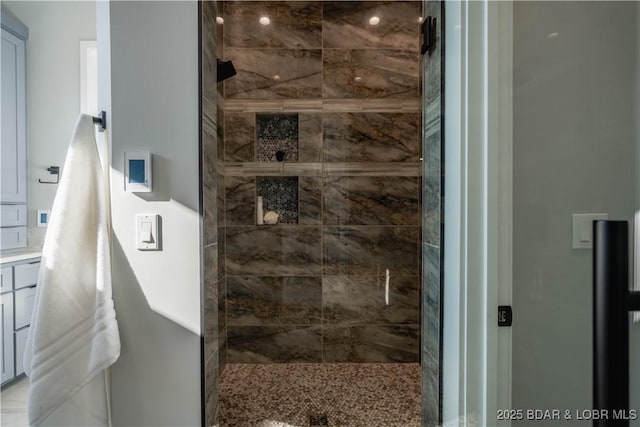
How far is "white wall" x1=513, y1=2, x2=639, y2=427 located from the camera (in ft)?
3.44

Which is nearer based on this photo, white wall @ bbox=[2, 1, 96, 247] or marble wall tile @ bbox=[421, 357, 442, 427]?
marble wall tile @ bbox=[421, 357, 442, 427]

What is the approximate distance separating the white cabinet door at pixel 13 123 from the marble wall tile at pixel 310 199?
7.10 feet

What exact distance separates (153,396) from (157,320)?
0.26 m

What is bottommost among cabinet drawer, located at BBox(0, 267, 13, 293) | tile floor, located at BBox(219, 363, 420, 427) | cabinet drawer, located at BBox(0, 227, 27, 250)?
tile floor, located at BBox(219, 363, 420, 427)

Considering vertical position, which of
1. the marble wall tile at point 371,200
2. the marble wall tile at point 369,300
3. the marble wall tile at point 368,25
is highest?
the marble wall tile at point 368,25

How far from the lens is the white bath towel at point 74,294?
3.37ft

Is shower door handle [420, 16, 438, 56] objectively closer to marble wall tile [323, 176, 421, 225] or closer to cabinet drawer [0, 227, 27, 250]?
marble wall tile [323, 176, 421, 225]

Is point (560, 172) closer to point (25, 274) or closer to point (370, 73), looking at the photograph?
point (370, 73)

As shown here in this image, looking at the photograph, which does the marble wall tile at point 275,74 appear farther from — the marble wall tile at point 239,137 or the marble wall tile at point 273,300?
the marble wall tile at point 273,300

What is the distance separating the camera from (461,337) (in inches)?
41.5

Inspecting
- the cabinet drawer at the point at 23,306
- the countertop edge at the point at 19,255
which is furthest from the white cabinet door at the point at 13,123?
the cabinet drawer at the point at 23,306

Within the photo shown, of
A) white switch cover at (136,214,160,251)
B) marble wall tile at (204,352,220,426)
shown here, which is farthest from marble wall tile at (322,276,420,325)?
white switch cover at (136,214,160,251)

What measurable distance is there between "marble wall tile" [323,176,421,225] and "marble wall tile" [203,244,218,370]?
1.46m

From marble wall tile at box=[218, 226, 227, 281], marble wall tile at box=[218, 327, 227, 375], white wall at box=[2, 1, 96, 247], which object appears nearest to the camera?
marble wall tile at box=[218, 327, 227, 375]
